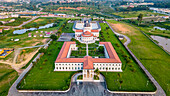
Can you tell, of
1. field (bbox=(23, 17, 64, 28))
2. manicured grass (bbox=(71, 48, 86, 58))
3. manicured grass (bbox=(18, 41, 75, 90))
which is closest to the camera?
manicured grass (bbox=(18, 41, 75, 90))

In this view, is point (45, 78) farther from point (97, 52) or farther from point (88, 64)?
point (97, 52)

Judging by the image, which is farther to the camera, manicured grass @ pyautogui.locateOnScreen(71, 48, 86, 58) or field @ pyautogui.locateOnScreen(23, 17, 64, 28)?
field @ pyautogui.locateOnScreen(23, 17, 64, 28)

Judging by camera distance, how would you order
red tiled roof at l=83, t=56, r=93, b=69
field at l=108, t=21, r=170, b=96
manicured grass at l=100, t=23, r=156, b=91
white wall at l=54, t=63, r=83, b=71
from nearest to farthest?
manicured grass at l=100, t=23, r=156, b=91, red tiled roof at l=83, t=56, r=93, b=69, field at l=108, t=21, r=170, b=96, white wall at l=54, t=63, r=83, b=71

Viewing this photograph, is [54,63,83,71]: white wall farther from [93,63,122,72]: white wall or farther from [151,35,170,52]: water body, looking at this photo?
[151,35,170,52]: water body

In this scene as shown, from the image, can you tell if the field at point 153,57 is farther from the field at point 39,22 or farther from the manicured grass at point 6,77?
the field at point 39,22

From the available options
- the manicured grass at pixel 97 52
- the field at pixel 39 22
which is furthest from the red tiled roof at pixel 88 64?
the field at pixel 39 22

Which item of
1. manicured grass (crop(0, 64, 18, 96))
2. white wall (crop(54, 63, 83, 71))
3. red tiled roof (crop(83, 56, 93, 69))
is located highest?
red tiled roof (crop(83, 56, 93, 69))

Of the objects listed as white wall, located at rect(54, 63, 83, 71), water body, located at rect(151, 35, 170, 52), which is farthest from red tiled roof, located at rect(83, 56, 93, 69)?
water body, located at rect(151, 35, 170, 52)

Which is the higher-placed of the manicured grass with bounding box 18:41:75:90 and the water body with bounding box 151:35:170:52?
the water body with bounding box 151:35:170:52
